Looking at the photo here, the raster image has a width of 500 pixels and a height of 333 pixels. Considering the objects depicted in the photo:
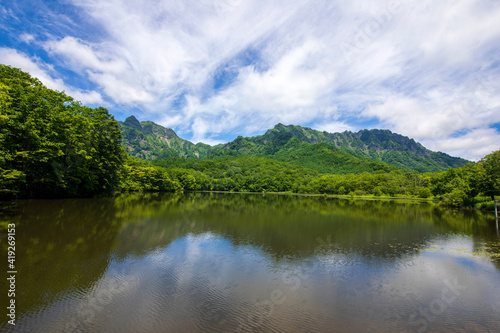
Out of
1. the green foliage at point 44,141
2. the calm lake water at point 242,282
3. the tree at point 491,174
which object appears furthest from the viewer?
the tree at point 491,174

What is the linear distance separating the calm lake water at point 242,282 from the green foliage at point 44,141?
1018 cm

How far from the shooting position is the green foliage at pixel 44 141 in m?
22.9

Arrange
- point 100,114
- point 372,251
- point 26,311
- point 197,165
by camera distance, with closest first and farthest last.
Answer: point 26,311, point 372,251, point 100,114, point 197,165

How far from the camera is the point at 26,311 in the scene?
6.45 m

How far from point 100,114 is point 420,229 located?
51095mm

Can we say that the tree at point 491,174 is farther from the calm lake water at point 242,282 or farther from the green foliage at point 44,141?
the green foliage at point 44,141

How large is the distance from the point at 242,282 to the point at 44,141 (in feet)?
92.4

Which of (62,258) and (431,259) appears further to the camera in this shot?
(431,259)

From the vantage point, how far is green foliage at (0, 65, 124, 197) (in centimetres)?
2289

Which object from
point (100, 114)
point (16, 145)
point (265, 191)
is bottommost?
point (265, 191)

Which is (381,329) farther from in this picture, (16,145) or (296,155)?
(296,155)

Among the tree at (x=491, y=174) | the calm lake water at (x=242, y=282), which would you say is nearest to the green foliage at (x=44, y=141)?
the calm lake water at (x=242, y=282)

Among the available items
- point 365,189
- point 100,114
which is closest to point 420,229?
point 100,114

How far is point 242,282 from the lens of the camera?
9.34m
